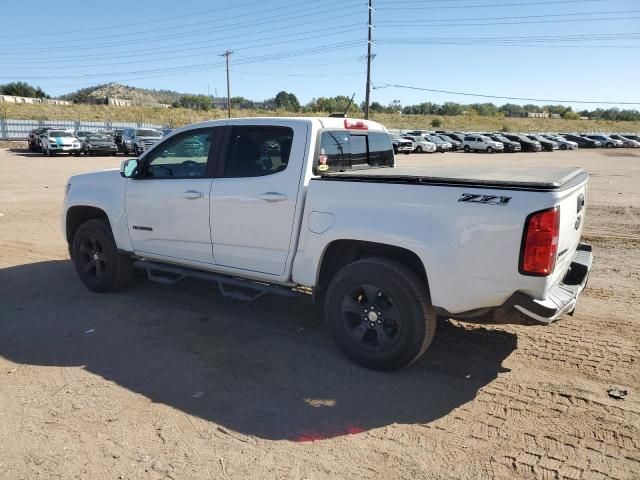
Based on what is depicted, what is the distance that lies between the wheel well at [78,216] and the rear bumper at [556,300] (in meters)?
4.56

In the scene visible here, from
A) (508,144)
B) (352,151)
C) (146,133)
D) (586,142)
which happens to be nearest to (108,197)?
(352,151)

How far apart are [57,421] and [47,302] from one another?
260cm

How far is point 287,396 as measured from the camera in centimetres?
365

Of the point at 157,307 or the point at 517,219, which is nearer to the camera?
the point at 517,219

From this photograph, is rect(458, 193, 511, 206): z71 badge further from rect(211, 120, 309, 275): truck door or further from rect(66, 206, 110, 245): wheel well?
rect(66, 206, 110, 245): wheel well

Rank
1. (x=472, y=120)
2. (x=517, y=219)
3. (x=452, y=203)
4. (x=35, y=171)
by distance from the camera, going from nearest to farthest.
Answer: (x=517, y=219)
(x=452, y=203)
(x=35, y=171)
(x=472, y=120)

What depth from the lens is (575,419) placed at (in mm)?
3291

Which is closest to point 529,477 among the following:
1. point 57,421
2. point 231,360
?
point 231,360

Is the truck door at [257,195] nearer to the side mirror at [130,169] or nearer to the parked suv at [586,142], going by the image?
the side mirror at [130,169]

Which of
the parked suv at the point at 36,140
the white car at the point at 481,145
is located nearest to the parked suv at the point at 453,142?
the white car at the point at 481,145

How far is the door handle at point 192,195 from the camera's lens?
4.80 m

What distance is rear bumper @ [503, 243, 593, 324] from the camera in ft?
10.7

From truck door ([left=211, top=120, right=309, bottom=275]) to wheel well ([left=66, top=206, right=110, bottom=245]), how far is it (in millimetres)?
1967

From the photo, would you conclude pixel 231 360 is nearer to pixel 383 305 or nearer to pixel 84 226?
pixel 383 305
